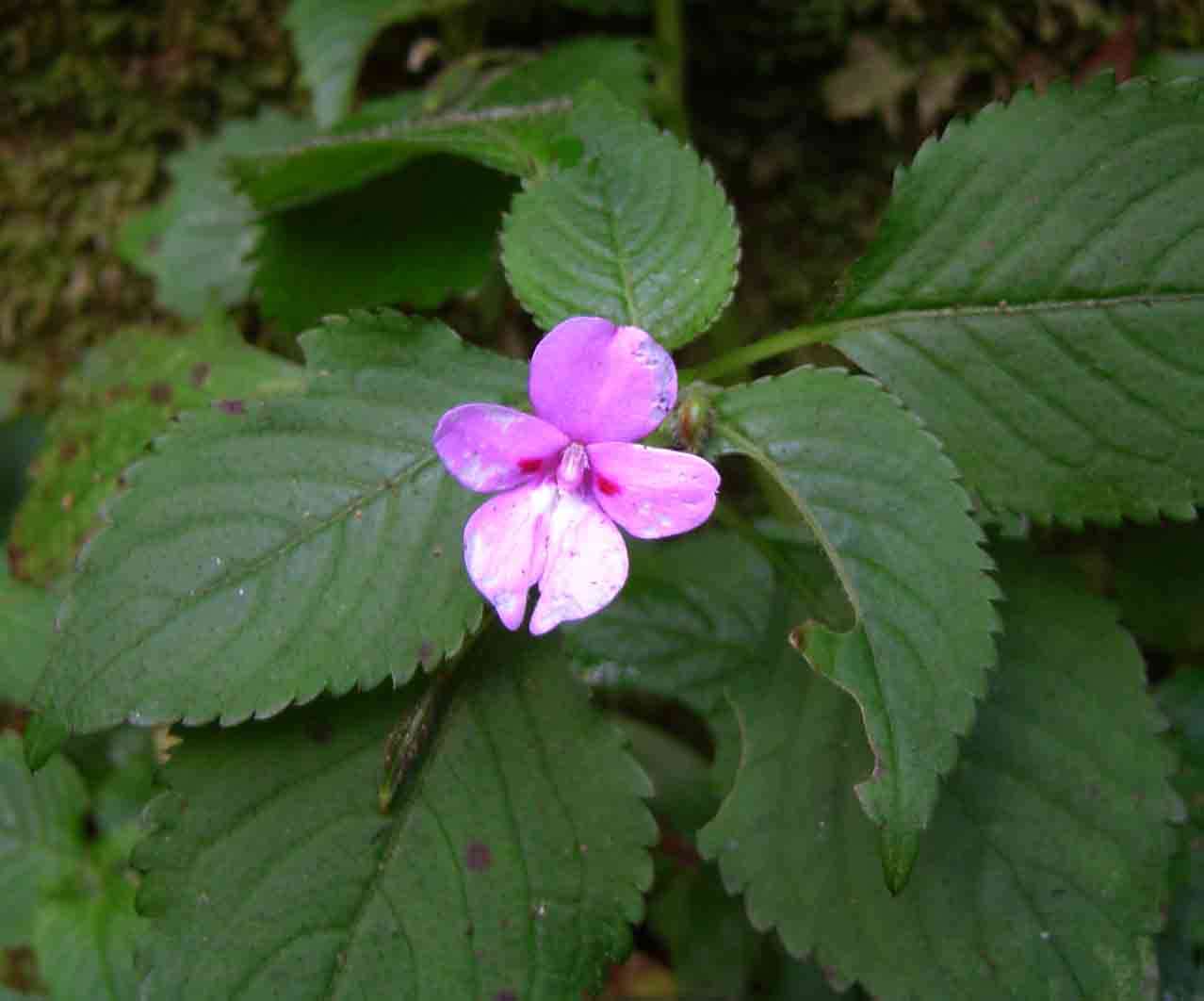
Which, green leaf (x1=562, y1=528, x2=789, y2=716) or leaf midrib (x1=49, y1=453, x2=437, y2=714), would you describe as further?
green leaf (x1=562, y1=528, x2=789, y2=716)

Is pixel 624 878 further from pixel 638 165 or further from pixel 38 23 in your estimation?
pixel 38 23

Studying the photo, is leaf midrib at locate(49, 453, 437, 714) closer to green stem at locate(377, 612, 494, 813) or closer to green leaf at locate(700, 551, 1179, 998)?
green stem at locate(377, 612, 494, 813)

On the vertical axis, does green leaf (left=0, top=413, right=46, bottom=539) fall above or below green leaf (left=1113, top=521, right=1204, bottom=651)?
below

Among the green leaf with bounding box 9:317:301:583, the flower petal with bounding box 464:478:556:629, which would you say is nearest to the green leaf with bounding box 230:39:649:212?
the green leaf with bounding box 9:317:301:583

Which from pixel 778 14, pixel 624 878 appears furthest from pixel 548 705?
pixel 778 14

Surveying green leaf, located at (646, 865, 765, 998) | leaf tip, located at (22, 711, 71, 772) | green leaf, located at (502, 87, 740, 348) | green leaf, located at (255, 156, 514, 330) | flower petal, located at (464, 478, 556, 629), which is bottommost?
green leaf, located at (646, 865, 765, 998)

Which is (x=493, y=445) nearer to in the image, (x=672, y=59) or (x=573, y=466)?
(x=573, y=466)

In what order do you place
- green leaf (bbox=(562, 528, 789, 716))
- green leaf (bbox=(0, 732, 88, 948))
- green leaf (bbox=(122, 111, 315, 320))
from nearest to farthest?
green leaf (bbox=(562, 528, 789, 716)) → green leaf (bbox=(0, 732, 88, 948)) → green leaf (bbox=(122, 111, 315, 320))

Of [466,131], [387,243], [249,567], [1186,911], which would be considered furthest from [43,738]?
[1186,911]
